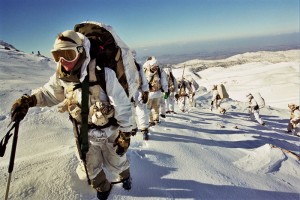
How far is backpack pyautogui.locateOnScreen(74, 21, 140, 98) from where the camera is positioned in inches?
120

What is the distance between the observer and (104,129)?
3.21m

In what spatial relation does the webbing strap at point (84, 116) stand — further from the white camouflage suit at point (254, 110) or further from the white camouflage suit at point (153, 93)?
the white camouflage suit at point (254, 110)

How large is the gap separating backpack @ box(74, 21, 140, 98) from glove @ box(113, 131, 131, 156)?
0.48 m

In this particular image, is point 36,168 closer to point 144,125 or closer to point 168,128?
point 144,125

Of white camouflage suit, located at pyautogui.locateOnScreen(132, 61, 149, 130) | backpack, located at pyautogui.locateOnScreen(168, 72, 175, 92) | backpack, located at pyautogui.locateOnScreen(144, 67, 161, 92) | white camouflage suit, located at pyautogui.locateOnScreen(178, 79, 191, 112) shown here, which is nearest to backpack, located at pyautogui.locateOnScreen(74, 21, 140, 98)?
white camouflage suit, located at pyautogui.locateOnScreen(132, 61, 149, 130)

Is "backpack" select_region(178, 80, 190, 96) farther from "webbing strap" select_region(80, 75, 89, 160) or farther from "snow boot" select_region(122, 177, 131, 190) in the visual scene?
"webbing strap" select_region(80, 75, 89, 160)

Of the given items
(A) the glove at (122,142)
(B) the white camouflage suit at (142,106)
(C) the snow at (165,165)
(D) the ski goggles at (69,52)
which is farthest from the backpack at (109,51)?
(B) the white camouflage suit at (142,106)

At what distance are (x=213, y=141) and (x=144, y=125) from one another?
1.83 m

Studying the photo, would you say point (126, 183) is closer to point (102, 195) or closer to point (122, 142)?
point (102, 195)

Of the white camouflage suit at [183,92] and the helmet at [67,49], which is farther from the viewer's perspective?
the white camouflage suit at [183,92]

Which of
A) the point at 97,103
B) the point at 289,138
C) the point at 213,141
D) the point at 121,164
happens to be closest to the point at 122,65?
the point at 97,103

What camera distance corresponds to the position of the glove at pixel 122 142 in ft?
10.3

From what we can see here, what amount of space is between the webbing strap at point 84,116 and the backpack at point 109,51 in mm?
161

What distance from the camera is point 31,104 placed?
3.19 meters
